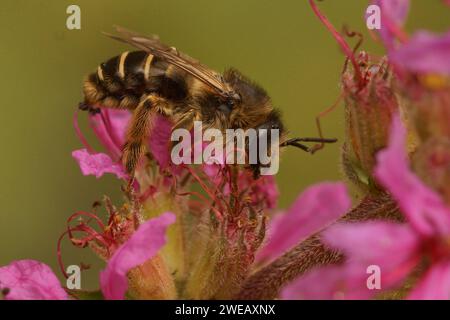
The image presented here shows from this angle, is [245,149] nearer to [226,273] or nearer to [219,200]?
[219,200]

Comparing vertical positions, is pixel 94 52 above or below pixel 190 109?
above

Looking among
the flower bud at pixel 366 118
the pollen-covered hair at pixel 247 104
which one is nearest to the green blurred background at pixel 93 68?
the pollen-covered hair at pixel 247 104

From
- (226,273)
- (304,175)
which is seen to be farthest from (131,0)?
(226,273)

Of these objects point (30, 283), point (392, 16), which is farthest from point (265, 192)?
point (392, 16)

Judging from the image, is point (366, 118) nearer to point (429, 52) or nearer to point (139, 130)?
point (429, 52)

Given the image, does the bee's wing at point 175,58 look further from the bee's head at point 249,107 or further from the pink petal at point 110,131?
the pink petal at point 110,131

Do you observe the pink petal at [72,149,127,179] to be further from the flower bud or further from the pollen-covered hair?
the flower bud
